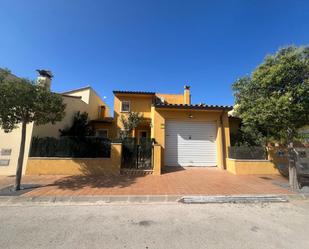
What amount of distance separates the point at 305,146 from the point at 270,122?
6.05 metres

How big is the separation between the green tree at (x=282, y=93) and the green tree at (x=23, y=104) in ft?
25.1

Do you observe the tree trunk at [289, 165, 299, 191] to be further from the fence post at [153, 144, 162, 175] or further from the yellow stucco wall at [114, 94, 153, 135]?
the yellow stucco wall at [114, 94, 153, 135]

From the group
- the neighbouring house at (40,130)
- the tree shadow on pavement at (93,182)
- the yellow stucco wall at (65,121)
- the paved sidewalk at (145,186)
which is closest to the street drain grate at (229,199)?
the paved sidewalk at (145,186)

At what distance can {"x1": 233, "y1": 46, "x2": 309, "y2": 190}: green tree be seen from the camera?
6.01m

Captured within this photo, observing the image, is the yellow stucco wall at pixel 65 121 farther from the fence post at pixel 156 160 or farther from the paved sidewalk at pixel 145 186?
the fence post at pixel 156 160

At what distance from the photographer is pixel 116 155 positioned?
857 cm

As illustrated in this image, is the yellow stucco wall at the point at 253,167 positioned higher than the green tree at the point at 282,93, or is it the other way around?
the green tree at the point at 282,93

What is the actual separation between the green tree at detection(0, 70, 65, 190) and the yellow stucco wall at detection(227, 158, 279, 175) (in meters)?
8.73

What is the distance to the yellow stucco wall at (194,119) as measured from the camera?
10.4 meters

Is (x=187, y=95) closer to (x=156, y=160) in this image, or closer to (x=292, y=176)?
(x=156, y=160)

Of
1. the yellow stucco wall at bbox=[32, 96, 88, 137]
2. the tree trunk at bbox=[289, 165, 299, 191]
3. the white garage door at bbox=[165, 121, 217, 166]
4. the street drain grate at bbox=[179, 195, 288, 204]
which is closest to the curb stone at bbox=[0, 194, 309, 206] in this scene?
the street drain grate at bbox=[179, 195, 288, 204]

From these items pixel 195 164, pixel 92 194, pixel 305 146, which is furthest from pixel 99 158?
pixel 305 146

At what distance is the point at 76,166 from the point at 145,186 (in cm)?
399

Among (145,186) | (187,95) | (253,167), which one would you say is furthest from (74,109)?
(253,167)
